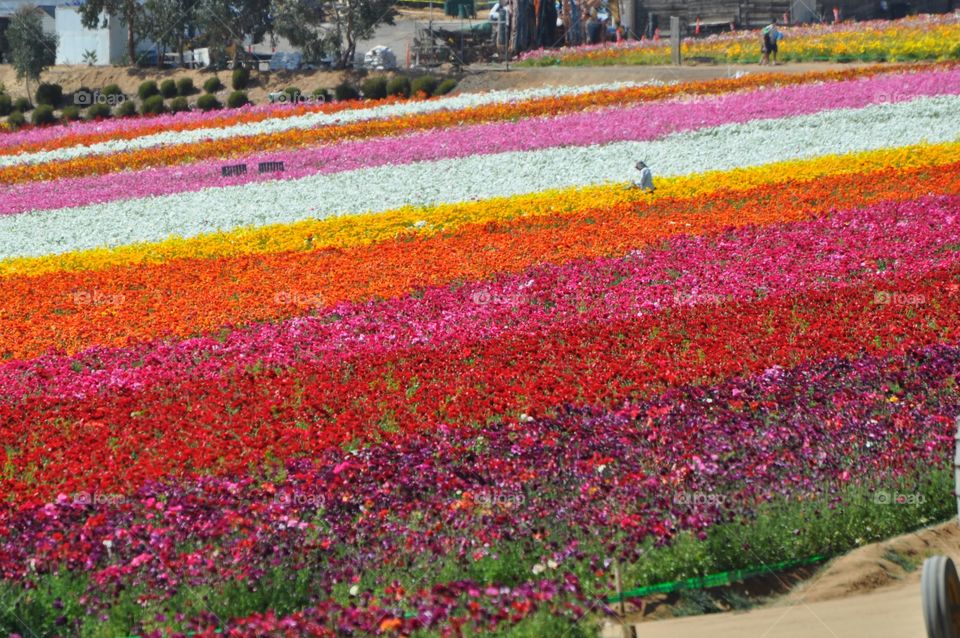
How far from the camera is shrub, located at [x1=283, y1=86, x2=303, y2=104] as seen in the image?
4272 cm

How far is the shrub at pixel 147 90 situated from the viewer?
1811 inches

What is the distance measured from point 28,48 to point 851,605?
4694 cm

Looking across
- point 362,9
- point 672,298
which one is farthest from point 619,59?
point 672,298

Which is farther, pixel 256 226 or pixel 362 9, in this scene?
pixel 362 9

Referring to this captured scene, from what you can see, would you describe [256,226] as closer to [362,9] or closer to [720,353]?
[720,353]

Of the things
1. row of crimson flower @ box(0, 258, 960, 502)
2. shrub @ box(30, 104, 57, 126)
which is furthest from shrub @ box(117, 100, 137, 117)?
row of crimson flower @ box(0, 258, 960, 502)

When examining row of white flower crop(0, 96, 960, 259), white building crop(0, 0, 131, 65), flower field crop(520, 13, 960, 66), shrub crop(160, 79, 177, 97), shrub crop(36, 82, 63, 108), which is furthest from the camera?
white building crop(0, 0, 131, 65)

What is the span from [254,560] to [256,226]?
14.6m

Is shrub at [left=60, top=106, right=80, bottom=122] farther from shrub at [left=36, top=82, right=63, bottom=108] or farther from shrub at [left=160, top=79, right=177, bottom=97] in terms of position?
shrub at [left=36, top=82, right=63, bottom=108]

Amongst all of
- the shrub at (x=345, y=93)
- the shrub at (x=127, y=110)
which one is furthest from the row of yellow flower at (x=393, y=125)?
the shrub at (x=127, y=110)

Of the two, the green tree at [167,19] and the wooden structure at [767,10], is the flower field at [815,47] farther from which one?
the green tree at [167,19]

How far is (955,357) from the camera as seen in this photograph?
1188cm

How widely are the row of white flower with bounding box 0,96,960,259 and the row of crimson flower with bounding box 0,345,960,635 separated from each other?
12.8 meters

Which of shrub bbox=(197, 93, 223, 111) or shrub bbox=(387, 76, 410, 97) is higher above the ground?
shrub bbox=(387, 76, 410, 97)
